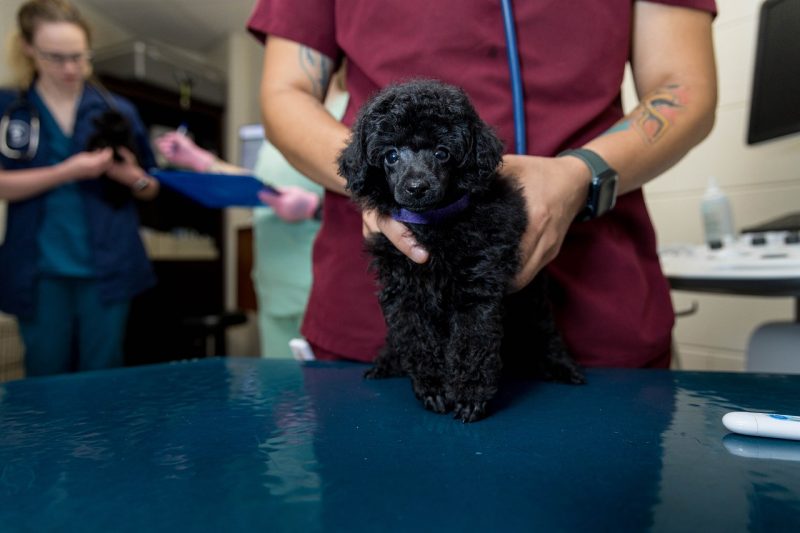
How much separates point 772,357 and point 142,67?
10.3ft

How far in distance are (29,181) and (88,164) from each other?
175 mm

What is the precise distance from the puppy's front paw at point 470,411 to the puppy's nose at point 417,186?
0.66 feet

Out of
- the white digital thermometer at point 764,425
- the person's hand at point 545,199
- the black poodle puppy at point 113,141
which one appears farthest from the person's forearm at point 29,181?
the white digital thermometer at point 764,425

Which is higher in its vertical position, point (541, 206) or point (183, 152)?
point (183, 152)

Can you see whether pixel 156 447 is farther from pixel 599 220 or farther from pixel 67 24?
pixel 67 24

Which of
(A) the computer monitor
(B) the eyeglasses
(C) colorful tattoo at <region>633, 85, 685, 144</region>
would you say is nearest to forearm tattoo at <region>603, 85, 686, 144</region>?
(C) colorful tattoo at <region>633, 85, 685, 144</region>

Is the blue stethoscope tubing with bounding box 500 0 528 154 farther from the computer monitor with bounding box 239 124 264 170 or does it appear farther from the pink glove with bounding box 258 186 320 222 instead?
the computer monitor with bounding box 239 124 264 170

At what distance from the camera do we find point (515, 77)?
66cm

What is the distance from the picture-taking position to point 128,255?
1.72m

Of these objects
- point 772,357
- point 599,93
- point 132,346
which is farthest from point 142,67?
point 772,357

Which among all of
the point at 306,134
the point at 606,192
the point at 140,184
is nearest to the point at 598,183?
the point at 606,192

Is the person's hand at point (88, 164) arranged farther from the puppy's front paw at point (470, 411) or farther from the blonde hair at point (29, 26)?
the puppy's front paw at point (470, 411)

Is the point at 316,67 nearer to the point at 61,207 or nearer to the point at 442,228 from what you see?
the point at 442,228

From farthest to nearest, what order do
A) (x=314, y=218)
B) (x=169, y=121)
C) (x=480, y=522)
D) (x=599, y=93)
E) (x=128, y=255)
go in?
(x=169, y=121)
(x=128, y=255)
(x=314, y=218)
(x=599, y=93)
(x=480, y=522)
